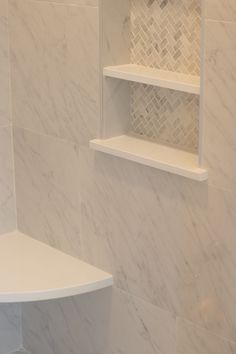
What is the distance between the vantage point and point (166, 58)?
2.08 meters

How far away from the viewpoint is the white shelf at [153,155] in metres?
1.94

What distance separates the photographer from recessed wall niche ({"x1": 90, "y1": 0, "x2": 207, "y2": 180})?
6.54 feet

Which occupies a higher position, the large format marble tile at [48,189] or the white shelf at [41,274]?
the large format marble tile at [48,189]

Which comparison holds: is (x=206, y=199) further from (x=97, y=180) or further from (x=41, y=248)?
(x=41, y=248)

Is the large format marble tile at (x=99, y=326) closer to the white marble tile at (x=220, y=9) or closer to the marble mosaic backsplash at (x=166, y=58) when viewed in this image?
the marble mosaic backsplash at (x=166, y=58)

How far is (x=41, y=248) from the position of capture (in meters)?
2.49

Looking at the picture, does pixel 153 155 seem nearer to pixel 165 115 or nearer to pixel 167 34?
pixel 165 115

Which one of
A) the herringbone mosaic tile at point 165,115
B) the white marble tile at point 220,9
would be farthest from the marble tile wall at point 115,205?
the herringbone mosaic tile at point 165,115

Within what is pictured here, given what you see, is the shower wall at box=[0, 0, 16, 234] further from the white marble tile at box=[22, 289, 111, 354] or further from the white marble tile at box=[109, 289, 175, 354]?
the white marble tile at box=[109, 289, 175, 354]

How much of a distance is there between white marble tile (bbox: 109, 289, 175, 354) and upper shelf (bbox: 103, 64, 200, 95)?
0.64 meters

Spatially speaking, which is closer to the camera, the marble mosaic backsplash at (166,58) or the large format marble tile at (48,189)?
the marble mosaic backsplash at (166,58)

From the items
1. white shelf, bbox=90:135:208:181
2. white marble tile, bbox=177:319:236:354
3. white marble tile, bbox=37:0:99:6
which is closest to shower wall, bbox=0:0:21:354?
white marble tile, bbox=37:0:99:6

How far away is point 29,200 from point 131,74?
682mm

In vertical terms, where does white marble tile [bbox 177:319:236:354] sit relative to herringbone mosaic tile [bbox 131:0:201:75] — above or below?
below
